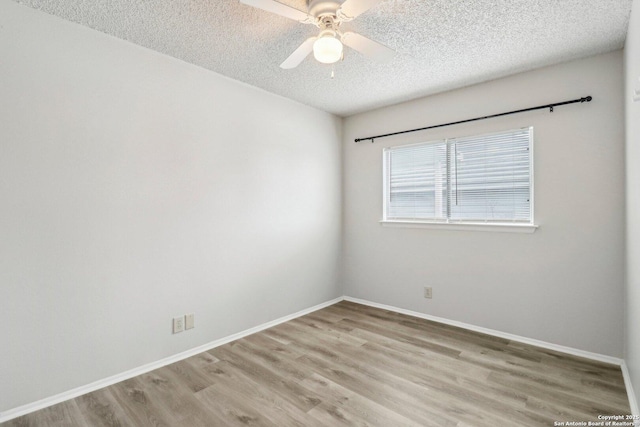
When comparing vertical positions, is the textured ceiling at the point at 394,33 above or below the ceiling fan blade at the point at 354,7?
above

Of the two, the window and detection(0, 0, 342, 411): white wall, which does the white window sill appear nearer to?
the window

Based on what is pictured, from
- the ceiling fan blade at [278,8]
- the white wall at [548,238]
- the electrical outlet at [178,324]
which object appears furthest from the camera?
the electrical outlet at [178,324]

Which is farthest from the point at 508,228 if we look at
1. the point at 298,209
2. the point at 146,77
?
the point at 146,77

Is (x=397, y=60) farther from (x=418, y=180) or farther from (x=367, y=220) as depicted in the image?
(x=367, y=220)

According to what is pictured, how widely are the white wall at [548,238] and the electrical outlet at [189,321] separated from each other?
2248mm

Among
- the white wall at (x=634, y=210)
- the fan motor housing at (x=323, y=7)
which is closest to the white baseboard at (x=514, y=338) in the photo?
the white wall at (x=634, y=210)

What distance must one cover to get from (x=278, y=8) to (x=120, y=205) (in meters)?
1.72

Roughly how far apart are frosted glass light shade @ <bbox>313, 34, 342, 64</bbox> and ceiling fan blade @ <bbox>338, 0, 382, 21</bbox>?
139 millimetres

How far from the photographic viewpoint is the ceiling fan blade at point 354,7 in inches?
64.2

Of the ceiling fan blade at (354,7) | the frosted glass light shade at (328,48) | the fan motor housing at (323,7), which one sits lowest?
the frosted glass light shade at (328,48)

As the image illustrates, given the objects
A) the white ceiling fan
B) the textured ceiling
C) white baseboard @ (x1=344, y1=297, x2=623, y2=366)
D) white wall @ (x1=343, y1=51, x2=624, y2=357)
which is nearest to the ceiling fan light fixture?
the white ceiling fan

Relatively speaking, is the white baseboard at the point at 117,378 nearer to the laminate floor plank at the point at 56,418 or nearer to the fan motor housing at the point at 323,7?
the laminate floor plank at the point at 56,418

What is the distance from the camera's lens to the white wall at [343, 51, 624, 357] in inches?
99.7

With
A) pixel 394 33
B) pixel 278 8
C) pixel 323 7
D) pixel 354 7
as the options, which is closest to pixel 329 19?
pixel 323 7
